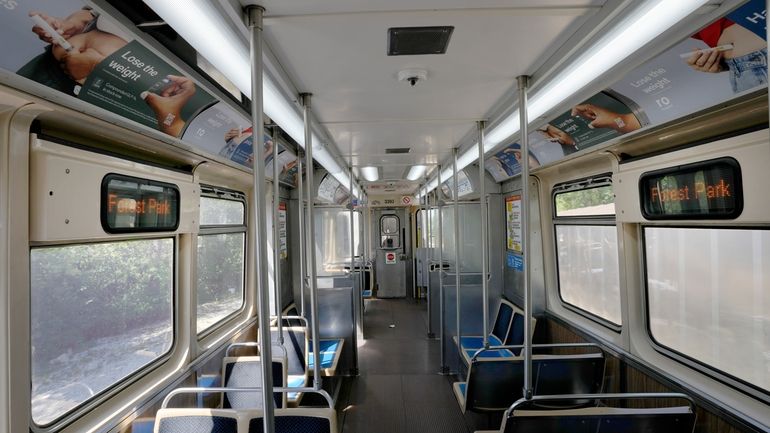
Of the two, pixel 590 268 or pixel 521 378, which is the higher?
pixel 590 268

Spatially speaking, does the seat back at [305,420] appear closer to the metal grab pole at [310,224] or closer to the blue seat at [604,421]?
the metal grab pole at [310,224]

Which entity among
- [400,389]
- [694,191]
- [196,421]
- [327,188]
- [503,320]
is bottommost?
[400,389]

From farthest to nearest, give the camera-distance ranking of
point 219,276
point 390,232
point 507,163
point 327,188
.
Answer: point 390,232
point 327,188
point 507,163
point 219,276

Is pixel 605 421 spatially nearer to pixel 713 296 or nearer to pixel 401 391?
pixel 713 296

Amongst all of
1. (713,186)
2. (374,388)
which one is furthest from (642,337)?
(374,388)

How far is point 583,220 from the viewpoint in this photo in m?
3.46

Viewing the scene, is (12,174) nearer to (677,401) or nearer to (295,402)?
(295,402)

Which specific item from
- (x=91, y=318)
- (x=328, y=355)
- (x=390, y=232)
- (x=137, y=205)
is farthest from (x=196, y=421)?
(x=390, y=232)

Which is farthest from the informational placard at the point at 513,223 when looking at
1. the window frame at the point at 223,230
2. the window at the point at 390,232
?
the window at the point at 390,232

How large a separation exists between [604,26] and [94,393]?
9.75 feet

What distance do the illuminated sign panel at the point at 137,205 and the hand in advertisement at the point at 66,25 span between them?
85 centimetres

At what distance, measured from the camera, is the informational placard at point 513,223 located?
455cm

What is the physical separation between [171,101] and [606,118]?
273 centimetres

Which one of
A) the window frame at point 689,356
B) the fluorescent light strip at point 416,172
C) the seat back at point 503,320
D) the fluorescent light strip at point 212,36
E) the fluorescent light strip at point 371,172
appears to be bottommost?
the seat back at point 503,320
